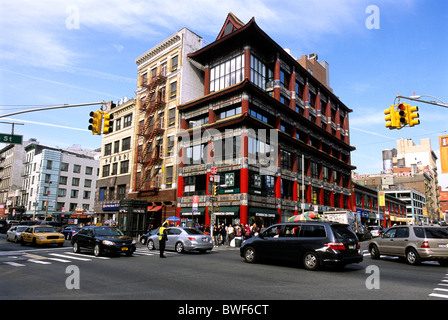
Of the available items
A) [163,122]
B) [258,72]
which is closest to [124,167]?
[163,122]

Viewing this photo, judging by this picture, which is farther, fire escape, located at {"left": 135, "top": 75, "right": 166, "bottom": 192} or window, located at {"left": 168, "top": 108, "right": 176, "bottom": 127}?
fire escape, located at {"left": 135, "top": 75, "right": 166, "bottom": 192}

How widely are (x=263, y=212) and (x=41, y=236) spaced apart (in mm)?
20980

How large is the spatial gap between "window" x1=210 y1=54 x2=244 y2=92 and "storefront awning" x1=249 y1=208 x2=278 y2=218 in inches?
587

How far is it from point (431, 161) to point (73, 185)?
138 m

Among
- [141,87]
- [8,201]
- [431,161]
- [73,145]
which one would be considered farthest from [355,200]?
[431,161]

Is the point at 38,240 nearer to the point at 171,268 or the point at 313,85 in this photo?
the point at 171,268

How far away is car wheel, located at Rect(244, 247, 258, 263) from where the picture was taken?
14.5 metres

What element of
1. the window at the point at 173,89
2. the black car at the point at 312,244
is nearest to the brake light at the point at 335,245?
the black car at the point at 312,244

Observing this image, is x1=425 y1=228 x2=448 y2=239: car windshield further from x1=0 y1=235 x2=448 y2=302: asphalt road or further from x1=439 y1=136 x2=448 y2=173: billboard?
x1=439 y1=136 x2=448 y2=173: billboard

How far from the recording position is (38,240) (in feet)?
76.2

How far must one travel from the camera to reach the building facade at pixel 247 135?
34.7 m

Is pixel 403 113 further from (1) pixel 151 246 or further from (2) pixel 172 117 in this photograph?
(2) pixel 172 117

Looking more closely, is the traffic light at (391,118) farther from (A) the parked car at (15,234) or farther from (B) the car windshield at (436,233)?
(A) the parked car at (15,234)

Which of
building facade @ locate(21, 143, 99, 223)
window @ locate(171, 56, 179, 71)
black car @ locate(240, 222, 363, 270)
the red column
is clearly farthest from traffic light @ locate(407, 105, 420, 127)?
building facade @ locate(21, 143, 99, 223)
